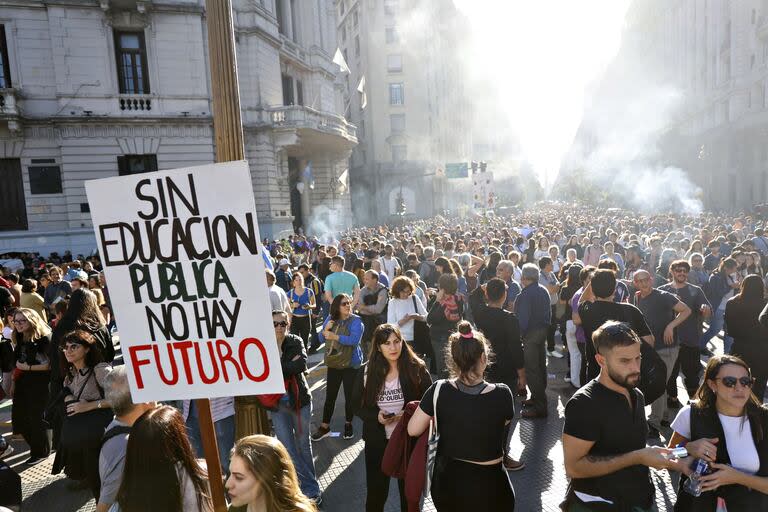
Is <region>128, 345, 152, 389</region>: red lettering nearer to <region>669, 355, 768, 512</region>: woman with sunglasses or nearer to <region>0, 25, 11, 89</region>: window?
<region>669, 355, 768, 512</region>: woman with sunglasses

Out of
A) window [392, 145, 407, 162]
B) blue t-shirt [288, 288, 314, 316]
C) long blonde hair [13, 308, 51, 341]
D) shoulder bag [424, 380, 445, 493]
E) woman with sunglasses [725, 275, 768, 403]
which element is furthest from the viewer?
window [392, 145, 407, 162]

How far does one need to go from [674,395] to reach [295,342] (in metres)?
4.68

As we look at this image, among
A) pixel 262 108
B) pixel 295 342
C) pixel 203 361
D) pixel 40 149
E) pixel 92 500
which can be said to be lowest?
pixel 92 500

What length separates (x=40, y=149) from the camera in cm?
2284

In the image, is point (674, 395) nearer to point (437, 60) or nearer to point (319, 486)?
point (319, 486)

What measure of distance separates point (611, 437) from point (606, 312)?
8.08ft

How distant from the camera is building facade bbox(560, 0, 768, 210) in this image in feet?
115

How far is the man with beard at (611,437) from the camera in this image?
2.70 meters

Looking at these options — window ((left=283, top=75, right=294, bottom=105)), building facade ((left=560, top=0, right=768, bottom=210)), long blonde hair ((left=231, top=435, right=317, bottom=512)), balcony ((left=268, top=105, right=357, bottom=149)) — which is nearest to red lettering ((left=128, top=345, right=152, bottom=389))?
long blonde hair ((left=231, top=435, right=317, bottom=512))

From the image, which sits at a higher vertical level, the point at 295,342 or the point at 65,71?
the point at 65,71

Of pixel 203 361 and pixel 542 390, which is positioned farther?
pixel 542 390

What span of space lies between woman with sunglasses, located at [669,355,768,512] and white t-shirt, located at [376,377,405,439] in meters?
1.85

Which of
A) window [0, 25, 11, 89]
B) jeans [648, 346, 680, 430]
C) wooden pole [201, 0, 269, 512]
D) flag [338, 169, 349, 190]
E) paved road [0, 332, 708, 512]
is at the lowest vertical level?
paved road [0, 332, 708, 512]

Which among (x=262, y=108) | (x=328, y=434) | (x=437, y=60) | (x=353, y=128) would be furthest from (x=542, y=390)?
(x=437, y=60)
